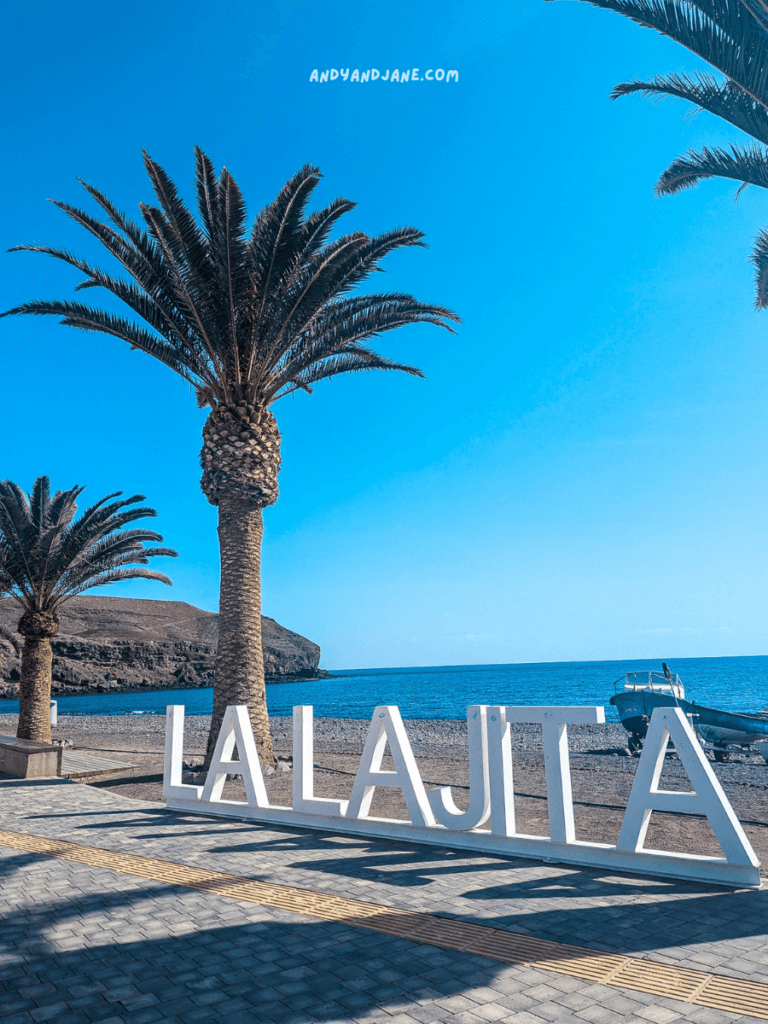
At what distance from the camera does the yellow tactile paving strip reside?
3762mm

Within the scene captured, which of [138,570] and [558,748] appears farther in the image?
[138,570]

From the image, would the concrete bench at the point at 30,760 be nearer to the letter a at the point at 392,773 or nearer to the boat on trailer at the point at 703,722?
the letter a at the point at 392,773

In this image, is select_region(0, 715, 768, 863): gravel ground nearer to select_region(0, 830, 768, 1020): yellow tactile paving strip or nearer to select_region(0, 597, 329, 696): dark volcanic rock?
select_region(0, 830, 768, 1020): yellow tactile paving strip

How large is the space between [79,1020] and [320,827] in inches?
183

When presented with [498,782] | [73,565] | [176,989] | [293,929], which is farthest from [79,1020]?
[73,565]

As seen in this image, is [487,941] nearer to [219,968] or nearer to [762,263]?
[219,968]

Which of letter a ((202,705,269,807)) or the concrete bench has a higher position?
letter a ((202,705,269,807))

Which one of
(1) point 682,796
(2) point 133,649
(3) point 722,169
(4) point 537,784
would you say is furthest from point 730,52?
(2) point 133,649

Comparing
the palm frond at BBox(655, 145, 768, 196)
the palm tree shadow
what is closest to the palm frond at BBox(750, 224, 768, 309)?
the palm frond at BBox(655, 145, 768, 196)

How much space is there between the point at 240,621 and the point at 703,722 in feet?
46.0

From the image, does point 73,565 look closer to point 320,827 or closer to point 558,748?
point 320,827

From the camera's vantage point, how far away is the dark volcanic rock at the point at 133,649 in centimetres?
9831

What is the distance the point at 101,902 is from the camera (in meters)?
5.48

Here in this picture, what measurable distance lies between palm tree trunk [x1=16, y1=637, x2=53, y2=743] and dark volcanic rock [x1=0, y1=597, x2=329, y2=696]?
74204mm
